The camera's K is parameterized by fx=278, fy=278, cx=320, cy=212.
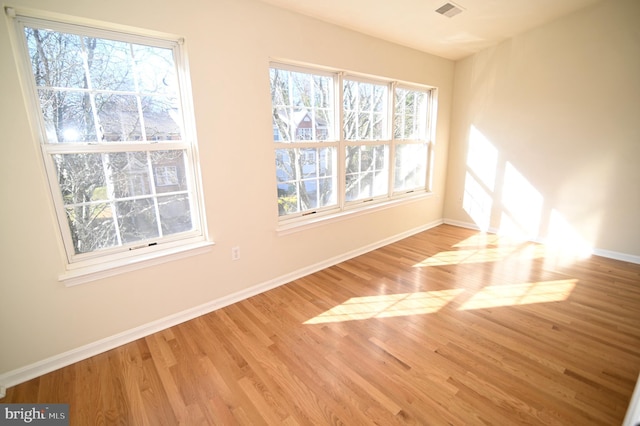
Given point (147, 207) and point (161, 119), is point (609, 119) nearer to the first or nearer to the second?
point (161, 119)

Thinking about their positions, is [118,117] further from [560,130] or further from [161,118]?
[560,130]

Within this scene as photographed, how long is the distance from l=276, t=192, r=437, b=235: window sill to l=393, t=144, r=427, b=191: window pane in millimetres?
196

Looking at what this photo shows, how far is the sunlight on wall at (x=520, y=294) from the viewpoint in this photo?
8.11ft

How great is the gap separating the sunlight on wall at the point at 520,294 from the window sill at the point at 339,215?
1502 millimetres

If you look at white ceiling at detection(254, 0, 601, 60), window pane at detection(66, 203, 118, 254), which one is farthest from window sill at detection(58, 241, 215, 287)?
white ceiling at detection(254, 0, 601, 60)

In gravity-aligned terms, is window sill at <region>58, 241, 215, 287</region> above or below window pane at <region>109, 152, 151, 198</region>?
below

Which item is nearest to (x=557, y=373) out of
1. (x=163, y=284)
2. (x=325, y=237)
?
(x=325, y=237)

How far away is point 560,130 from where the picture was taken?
11.6 ft

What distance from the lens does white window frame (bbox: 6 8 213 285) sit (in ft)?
5.28

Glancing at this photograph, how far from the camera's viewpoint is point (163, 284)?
215 centimetres

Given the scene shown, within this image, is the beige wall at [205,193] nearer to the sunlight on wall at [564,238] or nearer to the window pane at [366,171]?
the window pane at [366,171]

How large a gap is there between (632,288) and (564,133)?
193cm

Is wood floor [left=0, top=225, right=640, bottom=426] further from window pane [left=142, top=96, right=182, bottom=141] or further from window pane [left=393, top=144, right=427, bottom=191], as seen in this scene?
window pane [left=393, top=144, right=427, bottom=191]

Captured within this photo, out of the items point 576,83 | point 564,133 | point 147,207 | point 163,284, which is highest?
point 576,83
